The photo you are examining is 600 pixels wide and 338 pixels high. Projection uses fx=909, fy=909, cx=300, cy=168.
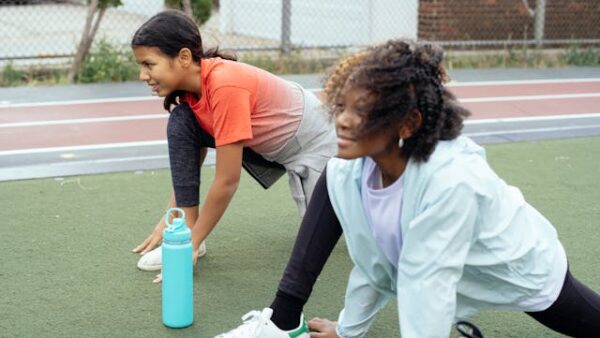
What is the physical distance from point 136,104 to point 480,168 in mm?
5751

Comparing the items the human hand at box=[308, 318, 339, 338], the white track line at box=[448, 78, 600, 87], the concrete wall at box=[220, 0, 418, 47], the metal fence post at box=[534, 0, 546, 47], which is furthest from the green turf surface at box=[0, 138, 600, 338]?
the metal fence post at box=[534, 0, 546, 47]

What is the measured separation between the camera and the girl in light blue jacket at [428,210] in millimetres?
2240

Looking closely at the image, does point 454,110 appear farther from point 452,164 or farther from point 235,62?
point 235,62

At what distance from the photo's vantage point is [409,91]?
225 centimetres

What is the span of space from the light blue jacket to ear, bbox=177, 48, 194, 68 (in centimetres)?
97

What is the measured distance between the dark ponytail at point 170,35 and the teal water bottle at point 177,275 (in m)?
0.70

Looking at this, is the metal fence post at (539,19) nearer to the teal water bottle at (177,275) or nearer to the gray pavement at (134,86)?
the gray pavement at (134,86)

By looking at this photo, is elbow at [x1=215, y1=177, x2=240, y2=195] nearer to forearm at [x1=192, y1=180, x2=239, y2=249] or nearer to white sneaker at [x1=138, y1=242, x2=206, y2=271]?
forearm at [x1=192, y1=180, x2=239, y2=249]

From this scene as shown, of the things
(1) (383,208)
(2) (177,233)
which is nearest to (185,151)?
(2) (177,233)

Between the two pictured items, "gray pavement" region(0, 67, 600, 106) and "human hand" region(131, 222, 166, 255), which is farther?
"gray pavement" region(0, 67, 600, 106)

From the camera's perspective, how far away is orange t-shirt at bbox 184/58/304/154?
3324mm

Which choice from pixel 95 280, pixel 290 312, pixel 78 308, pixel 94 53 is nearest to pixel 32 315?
pixel 78 308

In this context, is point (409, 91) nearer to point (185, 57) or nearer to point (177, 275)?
point (177, 275)

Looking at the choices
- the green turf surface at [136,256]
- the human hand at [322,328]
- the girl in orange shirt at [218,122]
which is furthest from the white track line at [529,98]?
the human hand at [322,328]
